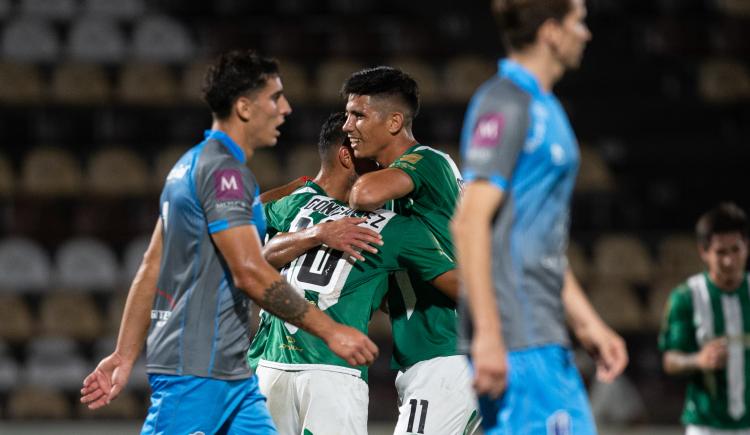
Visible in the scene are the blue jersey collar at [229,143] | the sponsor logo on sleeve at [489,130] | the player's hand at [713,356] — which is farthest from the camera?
the player's hand at [713,356]

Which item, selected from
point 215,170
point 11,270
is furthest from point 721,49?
point 215,170

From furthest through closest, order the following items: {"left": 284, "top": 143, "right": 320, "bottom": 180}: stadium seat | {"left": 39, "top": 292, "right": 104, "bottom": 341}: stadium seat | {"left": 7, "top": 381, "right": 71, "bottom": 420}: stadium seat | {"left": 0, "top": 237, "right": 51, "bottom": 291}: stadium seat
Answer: {"left": 284, "top": 143, "right": 320, "bottom": 180}: stadium seat
{"left": 0, "top": 237, "right": 51, "bottom": 291}: stadium seat
{"left": 39, "top": 292, "right": 104, "bottom": 341}: stadium seat
{"left": 7, "top": 381, "right": 71, "bottom": 420}: stadium seat

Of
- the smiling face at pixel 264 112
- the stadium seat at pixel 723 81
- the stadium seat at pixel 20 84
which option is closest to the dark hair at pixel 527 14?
the smiling face at pixel 264 112

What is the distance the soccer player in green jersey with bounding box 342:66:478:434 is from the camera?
486 centimetres

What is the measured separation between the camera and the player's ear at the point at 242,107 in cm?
406

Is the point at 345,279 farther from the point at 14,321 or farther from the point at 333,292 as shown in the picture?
the point at 14,321

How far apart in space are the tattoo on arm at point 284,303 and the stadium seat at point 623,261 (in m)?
8.09

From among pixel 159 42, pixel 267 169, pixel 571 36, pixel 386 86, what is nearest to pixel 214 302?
pixel 571 36

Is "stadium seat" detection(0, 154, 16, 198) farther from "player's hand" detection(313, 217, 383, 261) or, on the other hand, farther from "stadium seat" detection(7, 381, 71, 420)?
"player's hand" detection(313, 217, 383, 261)

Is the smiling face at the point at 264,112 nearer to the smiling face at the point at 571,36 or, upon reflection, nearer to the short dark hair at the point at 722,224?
Result: the smiling face at the point at 571,36

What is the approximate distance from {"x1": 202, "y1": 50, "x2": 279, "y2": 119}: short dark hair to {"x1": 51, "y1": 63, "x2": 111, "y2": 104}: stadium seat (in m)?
9.13

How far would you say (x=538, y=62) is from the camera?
10.4ft

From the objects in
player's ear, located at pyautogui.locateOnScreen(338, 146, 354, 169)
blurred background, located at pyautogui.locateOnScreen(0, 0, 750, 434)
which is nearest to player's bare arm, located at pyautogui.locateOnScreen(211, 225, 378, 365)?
player's ear, located at pyautogui.locateOnScreen(338, 146, 354, 169)

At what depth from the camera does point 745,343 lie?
20.9 ft
